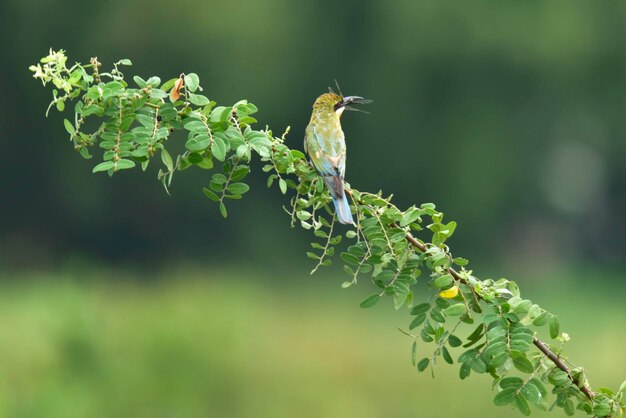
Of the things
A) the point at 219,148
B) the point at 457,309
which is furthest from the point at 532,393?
the point at 219,148

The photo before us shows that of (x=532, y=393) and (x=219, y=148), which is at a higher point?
(x=219, y=148)

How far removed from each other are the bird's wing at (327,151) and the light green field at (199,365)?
279 centimetres

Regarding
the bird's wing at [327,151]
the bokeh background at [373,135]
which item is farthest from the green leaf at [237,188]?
the bokeh background at [373,135]

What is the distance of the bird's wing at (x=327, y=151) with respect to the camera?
7.71ft

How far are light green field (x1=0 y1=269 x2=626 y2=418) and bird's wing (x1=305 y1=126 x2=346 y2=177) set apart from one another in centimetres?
279

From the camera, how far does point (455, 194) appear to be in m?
12.1

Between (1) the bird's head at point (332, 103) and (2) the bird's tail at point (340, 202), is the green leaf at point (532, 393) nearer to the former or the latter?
(2) the bird's tail at point (340, 202)

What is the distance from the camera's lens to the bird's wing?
7.71 ft

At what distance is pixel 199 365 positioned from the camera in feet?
19.7

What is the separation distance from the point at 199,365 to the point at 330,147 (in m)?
3.56

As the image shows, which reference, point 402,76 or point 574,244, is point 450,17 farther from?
point 574,244

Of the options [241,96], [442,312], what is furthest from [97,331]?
[241,96]

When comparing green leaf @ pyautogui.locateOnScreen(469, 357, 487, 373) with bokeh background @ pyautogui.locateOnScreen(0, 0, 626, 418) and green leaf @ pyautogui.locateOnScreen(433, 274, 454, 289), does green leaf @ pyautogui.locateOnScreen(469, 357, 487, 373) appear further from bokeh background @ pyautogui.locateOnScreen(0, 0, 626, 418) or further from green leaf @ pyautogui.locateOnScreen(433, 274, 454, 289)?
bokeh background @ pyautogui.locateOnScreen(0, 0, 626, 418)

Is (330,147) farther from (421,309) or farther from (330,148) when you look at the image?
(421,309)
